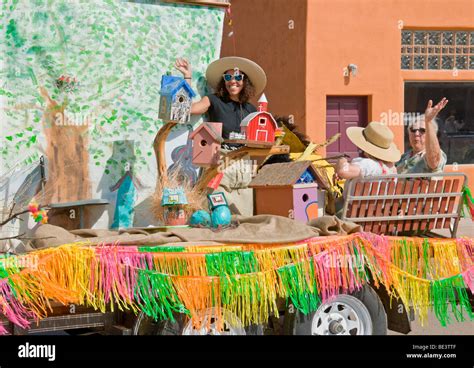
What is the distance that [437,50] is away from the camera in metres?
15.0

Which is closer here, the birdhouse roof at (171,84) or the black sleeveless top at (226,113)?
the birdhouse roof at (171,84)

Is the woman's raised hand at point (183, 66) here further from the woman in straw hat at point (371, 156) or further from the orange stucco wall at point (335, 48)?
the orange stucco wall at point (335, 48)

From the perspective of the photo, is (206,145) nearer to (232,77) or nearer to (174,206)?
(174,206)

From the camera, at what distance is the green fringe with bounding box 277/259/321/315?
19.7 ft

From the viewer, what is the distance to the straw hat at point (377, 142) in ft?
23.3

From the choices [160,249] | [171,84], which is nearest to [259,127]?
[171,84]

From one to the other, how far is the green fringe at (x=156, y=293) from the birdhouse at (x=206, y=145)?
1.33 meters

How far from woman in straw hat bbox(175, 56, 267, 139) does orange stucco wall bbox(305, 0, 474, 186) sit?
6.51 m

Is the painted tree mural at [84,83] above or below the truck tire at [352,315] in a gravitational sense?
above

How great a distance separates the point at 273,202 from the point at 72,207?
4.99 feet

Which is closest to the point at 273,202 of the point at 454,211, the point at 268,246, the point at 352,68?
the point at 268,246

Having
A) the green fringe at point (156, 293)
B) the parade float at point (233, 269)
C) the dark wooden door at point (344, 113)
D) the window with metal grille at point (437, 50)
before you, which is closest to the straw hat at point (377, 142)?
the parade float at point (233, 269)

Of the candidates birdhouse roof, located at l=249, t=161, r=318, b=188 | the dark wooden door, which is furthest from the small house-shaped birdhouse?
the dark wooden door

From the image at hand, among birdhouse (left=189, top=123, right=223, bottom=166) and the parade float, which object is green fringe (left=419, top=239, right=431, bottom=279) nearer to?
the parade float
